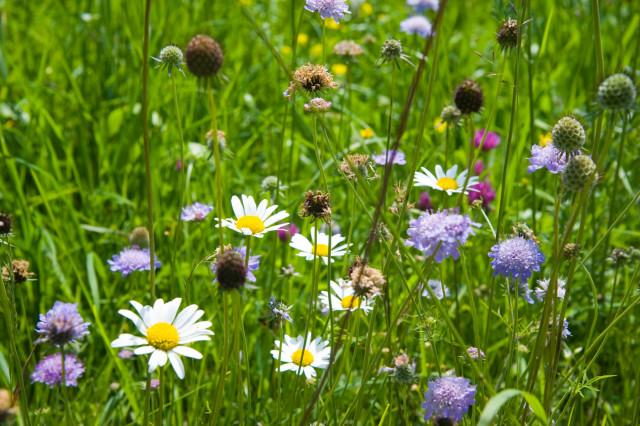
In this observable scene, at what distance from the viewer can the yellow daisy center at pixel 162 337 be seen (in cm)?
106

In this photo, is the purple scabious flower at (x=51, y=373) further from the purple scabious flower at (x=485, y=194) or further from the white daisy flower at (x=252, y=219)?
the purple scabious flower at (x=485, y=194)

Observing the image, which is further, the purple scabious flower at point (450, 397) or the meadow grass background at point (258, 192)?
the meadow grass background at point (258, 192)

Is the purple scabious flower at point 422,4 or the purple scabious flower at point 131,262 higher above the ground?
the purple scabious flower at point 422,4

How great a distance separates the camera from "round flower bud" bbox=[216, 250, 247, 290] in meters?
0.90

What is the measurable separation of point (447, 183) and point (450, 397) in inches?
19.9

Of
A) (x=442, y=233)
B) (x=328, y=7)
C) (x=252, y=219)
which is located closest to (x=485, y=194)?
(x=328, y=7)

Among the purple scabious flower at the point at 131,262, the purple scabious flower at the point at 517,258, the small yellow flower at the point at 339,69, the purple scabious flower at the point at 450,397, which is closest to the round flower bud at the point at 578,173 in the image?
the purple scabious flower at the point at 517,258

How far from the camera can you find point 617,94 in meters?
0.93

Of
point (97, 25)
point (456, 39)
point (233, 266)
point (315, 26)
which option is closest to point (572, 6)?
point (456, 39)

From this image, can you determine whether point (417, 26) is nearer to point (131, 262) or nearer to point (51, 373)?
point (131, 262)

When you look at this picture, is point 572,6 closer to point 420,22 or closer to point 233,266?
point 420,22

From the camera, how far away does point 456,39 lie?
135 inches

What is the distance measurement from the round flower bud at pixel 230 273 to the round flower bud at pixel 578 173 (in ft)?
1.72

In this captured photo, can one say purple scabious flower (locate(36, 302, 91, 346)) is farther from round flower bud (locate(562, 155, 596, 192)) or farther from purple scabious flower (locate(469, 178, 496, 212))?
purple scabious flower (locate(469, 178, 496, 212))
